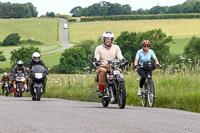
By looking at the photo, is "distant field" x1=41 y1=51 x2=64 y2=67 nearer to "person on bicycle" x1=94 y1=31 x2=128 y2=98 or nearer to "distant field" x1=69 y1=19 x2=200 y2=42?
"distant field" x1=69 y1=19 x2=200 y2=42

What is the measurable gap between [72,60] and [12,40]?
93.8 feet

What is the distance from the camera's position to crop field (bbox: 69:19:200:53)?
132750 mm

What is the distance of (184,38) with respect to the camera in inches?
5005

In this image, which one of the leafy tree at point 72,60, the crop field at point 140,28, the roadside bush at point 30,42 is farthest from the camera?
the roadside bush at point 30,42

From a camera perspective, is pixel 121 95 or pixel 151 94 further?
pixel 151 94

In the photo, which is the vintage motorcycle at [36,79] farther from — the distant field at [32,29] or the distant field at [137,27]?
the distant field at [32,29]

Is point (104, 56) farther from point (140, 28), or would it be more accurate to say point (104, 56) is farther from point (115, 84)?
point (140, 28)

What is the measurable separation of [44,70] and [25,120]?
10.5 meters

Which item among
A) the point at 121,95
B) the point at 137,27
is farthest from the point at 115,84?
the point at 137,27

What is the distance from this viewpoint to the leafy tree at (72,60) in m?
114

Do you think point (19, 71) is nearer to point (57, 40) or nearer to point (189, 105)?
point (189, 105)

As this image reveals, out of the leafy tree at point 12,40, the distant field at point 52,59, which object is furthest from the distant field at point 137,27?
the leafy tree at point 12,40

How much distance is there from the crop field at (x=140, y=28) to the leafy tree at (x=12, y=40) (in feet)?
48.7

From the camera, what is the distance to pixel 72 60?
392ft
